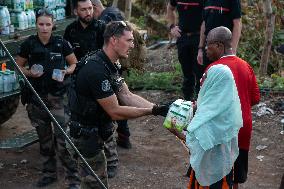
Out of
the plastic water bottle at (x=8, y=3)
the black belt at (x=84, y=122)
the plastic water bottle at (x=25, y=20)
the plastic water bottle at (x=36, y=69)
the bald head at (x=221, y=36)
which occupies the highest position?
the bald head at (x=221, y=36)

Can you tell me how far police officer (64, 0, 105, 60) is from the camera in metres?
6.16

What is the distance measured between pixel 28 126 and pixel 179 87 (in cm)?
250

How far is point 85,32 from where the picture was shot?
20.3ft

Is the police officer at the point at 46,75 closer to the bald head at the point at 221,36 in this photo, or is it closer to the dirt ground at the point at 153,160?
the dirt ground at the point at 153,160

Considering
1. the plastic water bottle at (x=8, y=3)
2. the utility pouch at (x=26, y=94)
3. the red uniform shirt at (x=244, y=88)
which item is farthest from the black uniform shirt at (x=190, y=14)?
A: the red uniform shirt at (x=244, y=88)

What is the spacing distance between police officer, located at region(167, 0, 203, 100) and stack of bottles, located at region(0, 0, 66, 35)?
169 centimetres

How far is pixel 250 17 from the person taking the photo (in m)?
12.8

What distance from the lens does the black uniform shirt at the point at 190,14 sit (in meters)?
7.26

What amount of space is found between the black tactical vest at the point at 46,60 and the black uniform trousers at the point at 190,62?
2.11 metres

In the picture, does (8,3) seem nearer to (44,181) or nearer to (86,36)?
(86,36)

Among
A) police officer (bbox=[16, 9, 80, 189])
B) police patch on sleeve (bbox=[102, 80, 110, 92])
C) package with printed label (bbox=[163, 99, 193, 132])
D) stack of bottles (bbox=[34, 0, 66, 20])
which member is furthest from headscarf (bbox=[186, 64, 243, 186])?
stack of bottles (bbox=[34, 0, 66, 20])

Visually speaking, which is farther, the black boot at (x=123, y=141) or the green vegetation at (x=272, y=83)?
the green vegetation at (x=272, y=83)

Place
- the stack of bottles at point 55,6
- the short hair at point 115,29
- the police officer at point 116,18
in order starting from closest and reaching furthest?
1. the short hair at point 115,29
2. the police officer at point 116,18
3. the stack of bottles at point 55,6

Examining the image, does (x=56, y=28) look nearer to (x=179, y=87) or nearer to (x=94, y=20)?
(x=94, y=20)
